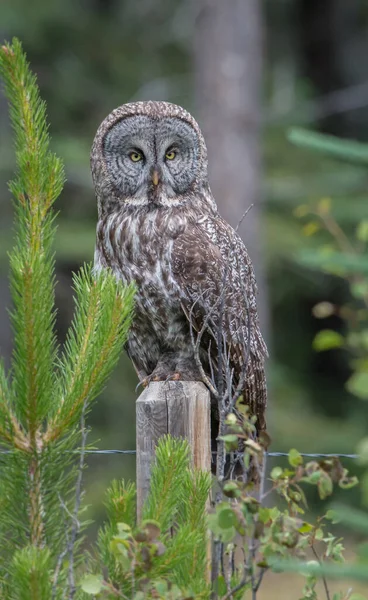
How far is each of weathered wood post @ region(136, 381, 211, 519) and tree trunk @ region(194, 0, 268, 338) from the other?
6.94 m

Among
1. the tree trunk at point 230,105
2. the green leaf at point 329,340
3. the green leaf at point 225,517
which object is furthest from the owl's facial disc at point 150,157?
the tree trunk at point 230,105

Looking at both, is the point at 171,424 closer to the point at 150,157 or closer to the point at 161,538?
the point at 161,538

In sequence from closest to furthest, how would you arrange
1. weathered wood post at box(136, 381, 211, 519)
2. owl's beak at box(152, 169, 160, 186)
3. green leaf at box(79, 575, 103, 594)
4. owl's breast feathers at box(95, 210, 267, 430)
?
green leaf at box(79, 575, 103, 594) < weathered wood post at box(136, 381, 211, 519) < owl's breast feathers at box(95, 210, 267, 430) < owl's beak at box(152, 169, 160, 186)

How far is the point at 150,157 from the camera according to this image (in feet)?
14.1

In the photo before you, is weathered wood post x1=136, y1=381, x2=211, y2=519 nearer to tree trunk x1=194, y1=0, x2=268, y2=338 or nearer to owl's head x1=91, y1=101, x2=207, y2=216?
owl's head x1=91, y1=101, x2=207, y2=216

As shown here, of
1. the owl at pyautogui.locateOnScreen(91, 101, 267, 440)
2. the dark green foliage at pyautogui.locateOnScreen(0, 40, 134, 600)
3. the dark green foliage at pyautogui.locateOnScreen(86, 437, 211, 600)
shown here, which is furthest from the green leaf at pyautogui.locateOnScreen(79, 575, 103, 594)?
the owl at pyautogui.locateOnScreen(91, 101, 267, 440)

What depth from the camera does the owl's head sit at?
13.9ft

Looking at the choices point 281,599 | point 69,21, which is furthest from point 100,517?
point 69,21

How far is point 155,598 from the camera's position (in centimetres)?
248

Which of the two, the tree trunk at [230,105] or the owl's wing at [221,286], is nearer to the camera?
the owl's wing at [221,286]

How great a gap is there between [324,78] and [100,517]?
8456 millimetres

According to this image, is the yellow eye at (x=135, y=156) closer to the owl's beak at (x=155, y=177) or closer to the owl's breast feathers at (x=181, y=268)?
the owl's beak at (x=155, y=177)

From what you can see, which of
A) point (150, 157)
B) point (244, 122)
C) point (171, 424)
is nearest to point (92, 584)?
point (171, 424)

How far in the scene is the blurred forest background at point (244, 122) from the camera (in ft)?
33.7
